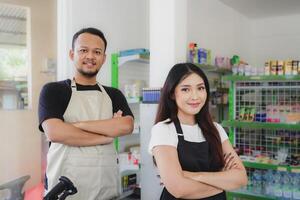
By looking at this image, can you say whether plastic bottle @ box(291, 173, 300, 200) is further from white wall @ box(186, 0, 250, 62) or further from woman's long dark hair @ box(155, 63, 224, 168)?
white wall @ box(186, 0, 250, 62)

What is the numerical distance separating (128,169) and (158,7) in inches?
65.3

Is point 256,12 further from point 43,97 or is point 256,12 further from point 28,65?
point 43,97

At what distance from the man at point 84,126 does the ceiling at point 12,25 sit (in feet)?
6.48

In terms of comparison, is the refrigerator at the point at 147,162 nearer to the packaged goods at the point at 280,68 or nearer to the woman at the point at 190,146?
the woman at the point at 190,146

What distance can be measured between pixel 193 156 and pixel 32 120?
259 cm

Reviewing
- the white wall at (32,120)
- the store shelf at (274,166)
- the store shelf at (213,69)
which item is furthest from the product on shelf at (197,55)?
the white wall at (32,120)

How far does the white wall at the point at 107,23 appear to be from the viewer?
9.18 feet

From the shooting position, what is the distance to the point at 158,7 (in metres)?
2.61

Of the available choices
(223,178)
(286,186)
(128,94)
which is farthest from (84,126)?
(286,186)

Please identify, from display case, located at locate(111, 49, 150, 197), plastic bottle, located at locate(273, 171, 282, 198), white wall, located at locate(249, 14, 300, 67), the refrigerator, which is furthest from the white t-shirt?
white wall, located at locate(249, 14, 300, 67)

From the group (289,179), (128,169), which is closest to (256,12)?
(289,179)

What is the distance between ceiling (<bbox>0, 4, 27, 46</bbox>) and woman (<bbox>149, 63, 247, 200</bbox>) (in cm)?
253

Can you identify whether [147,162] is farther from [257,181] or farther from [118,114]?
[257,181]

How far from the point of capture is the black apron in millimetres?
1565
